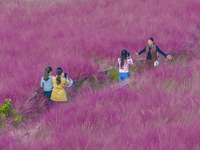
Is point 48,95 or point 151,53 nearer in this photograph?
point 48,95

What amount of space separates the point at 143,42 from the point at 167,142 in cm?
465

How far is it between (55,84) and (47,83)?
0.60ft

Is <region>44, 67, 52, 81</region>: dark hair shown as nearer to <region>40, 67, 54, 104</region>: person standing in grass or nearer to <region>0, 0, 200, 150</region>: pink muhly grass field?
<region>40, 67, 54, 104</region>: person standing in grass

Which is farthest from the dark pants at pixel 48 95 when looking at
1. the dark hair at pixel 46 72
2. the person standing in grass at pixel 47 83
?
the dark hair at pixel 46 72

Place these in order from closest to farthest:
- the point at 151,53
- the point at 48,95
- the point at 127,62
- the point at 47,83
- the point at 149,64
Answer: the point at 47,83 → the point at 48,95 → the point at 127,62 → the point at 151,53 → the point at 149,64

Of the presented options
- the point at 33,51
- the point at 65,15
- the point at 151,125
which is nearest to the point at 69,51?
the point at 33,51

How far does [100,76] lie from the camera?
598 centimetres

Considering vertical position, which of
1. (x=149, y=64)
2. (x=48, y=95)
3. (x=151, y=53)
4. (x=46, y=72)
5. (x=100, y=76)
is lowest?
(x=48, y=95)

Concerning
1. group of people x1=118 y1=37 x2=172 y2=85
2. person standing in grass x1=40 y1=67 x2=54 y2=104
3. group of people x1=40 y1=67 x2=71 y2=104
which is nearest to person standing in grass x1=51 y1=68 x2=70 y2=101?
group of people x1=40 y1=67 x2=71 y2=104

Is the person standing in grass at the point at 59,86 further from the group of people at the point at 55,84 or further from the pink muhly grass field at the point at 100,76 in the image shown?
the pink muhly grass field at the point at 100,76

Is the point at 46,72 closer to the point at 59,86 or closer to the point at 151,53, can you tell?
the point at 59,86

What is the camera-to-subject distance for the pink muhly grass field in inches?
127

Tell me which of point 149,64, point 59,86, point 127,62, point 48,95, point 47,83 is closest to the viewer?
point 59,86

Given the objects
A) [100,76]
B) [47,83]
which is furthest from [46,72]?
[100,76]
